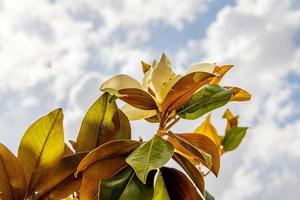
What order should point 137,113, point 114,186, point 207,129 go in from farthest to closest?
point 207,129 < point 137,113 < point 114,186

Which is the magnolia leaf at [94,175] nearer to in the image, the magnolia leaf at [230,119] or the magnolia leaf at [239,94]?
the magnolia leaf at [239,94]

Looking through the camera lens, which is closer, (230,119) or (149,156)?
(149,156)

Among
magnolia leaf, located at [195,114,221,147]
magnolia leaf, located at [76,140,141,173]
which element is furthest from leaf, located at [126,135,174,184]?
magnolia leaf, located at [195,114,221,147]

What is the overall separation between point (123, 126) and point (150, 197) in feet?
0.34

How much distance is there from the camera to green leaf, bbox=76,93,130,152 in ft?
1.58

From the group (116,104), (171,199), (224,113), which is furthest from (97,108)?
(224,113)

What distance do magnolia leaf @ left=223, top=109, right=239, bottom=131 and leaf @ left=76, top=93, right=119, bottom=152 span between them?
1.81 ft

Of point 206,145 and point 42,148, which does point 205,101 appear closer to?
point 206,145

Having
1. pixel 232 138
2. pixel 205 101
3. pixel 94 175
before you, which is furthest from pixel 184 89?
pixel 232 138

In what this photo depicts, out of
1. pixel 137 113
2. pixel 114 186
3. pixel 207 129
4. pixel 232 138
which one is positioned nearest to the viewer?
pixel 114 186

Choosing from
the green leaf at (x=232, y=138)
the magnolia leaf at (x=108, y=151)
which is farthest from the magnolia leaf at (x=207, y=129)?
the magnolia leaf at (x=108, y=151)

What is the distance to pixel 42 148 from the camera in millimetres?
460

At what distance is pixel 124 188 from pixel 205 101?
14 cm

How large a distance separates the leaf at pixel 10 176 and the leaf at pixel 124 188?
96mm
